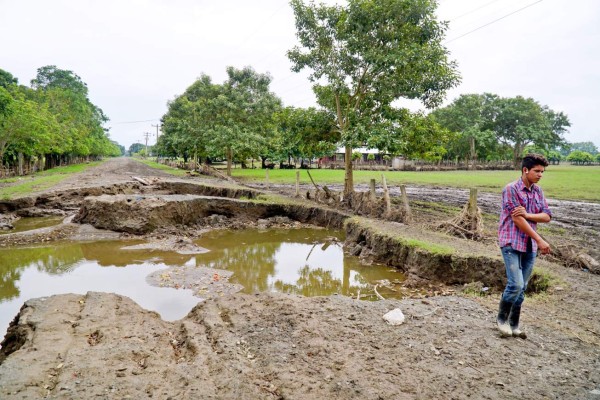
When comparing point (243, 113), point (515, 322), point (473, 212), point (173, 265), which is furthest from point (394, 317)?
point (243, 113)

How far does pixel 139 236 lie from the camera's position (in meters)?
14.0

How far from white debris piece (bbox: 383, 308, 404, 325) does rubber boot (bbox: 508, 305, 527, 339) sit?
52.9 inches

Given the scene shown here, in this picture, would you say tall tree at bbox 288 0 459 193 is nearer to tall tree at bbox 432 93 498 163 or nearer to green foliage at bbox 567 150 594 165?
tall tree at bbox 432 93 498 163

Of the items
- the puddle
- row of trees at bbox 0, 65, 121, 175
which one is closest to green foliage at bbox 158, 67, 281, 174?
row of trees at bbox 0, 65, 121, 175

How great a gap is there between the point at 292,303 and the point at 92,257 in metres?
7.93

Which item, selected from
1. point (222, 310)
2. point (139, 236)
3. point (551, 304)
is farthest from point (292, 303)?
point (139, 236)

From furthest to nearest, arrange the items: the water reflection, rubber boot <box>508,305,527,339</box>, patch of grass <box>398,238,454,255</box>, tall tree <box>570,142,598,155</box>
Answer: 1. tall tree <box>570,142,598,155</box>
2. the water reflection
3. patch of grass <box>398,238,454,255</box>
4. rubber boot <box>508,305,527,339</box>

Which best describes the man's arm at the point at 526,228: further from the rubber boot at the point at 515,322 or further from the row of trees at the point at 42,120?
A: the row of trees at the point at 42,120

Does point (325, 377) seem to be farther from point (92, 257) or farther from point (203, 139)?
point (203, 139)

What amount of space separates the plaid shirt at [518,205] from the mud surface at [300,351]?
1.26 m

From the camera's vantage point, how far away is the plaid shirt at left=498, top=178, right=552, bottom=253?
454cm

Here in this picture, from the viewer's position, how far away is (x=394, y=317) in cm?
545

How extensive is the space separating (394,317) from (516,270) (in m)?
1.69

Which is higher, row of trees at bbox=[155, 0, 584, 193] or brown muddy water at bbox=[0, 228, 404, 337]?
row of trees at bbox=[155, 0, 584, 193]
